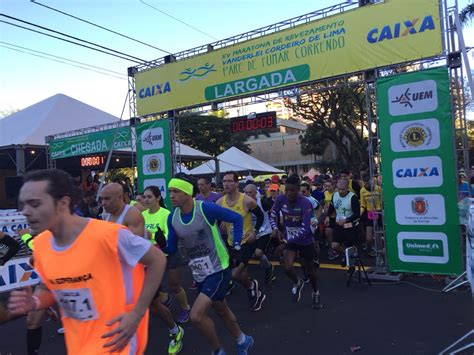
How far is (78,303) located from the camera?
2064 millimetres

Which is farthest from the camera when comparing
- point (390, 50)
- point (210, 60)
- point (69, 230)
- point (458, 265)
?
point (210, 60)

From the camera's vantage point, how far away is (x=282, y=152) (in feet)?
174

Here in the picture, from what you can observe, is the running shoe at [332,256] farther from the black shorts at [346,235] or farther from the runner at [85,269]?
the runner at [85,269]

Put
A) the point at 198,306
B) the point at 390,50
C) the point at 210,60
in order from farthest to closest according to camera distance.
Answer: the point at 210,60 → the point at 390,50 → the point at 198,306

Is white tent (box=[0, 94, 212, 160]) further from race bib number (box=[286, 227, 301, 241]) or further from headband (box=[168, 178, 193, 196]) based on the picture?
headband (box=[168, 178, 193, 196])

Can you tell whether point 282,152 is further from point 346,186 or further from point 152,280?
point 152,280

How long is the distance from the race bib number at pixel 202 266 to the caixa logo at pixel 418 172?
165 inches

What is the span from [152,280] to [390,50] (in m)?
6.26

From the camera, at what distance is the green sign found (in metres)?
11.6

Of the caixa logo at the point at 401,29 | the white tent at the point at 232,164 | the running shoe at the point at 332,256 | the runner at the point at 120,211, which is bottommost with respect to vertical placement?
the running shoe at the point at 332,256

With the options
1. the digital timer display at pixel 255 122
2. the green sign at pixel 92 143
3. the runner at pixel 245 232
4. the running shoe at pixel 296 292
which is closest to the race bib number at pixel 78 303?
the runner at pixel 245 232

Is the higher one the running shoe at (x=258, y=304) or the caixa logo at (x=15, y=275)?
the caixa logo at (x=15, y=275)

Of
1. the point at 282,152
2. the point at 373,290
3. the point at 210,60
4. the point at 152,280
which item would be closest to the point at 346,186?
the point at 373,290

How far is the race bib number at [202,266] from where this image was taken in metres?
4.00
